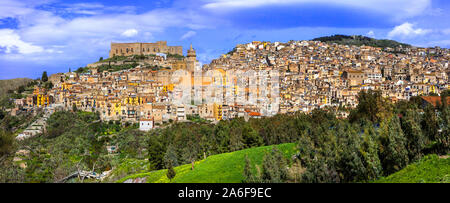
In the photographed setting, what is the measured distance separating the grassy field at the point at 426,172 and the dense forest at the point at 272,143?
950 millimetres

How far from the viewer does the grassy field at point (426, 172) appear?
10.00 metres

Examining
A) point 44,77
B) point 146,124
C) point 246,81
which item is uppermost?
point 44,77

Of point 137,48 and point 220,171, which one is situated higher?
point 137,48

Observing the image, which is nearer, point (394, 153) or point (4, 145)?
point (394, 153)

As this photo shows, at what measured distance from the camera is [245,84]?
6706cm

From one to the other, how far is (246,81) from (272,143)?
134ft

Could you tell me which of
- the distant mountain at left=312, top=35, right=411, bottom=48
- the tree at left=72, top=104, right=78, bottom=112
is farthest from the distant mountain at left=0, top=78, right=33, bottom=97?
the distant mountain at left=312, top=35, right=411, bottom=48

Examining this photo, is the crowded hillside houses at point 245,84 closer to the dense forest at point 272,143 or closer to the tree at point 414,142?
the dense forest at point 272,143

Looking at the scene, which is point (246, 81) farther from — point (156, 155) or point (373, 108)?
point (373, 108)

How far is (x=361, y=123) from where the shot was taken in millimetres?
23156

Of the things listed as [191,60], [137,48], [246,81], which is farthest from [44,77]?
[246,81]

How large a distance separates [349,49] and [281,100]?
40.6 meters
